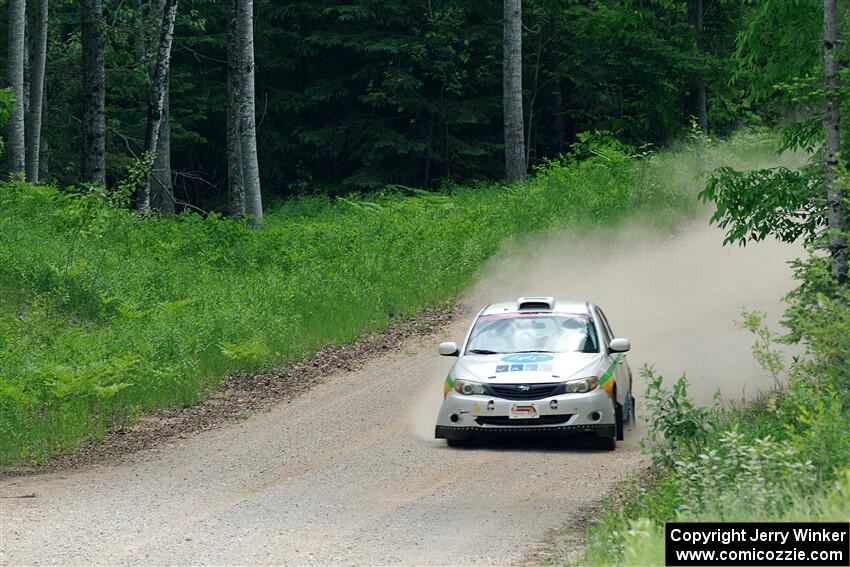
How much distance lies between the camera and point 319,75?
4191 cm

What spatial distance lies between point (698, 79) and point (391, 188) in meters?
10.2

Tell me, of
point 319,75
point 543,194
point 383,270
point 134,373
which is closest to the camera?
point 134,373

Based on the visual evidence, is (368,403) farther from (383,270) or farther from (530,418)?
(383,270)

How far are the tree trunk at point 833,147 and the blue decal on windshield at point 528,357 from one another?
3.68 meters

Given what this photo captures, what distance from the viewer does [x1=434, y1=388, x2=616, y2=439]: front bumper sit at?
13.5 m

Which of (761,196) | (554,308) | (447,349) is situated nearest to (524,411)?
(447,349)

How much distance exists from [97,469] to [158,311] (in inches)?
244

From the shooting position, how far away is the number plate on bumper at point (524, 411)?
44.3ft

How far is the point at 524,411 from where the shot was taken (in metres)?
13.5

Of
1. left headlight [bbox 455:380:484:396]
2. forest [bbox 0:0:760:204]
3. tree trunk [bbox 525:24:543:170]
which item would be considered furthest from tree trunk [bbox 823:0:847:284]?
A: tree trunk [bbox 525:24:543:170]

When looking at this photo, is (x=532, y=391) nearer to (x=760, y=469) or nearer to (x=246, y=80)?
→ (x=760, y=469)

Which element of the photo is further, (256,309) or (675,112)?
(675,112)

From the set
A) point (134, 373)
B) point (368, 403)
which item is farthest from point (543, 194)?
point (134, 373)

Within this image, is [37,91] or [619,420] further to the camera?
[37,91]
